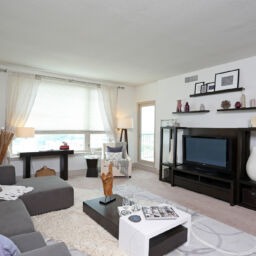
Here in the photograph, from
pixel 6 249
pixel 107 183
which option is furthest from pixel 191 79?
pixel 6 249

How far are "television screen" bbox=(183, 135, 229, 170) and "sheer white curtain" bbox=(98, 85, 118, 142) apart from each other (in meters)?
2.10

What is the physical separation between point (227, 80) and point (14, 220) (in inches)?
153

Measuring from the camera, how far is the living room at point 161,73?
2215mm

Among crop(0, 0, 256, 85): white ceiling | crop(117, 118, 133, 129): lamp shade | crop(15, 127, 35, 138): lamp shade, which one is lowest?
crop(15, 127, 35, 138): lamp shade

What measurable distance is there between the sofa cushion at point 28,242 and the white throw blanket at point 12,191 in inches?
45.1

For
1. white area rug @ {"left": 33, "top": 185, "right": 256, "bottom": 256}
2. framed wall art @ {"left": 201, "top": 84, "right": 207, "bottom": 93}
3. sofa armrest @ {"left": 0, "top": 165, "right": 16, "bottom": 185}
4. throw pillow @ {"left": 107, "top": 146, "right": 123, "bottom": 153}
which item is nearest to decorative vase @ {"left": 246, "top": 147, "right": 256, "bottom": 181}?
white area rug @ {"left": 33, "top": 185, "right": 256, "bottom": 256}

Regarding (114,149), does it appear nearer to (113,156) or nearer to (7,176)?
(113,156)

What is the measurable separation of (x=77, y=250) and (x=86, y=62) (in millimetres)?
3137

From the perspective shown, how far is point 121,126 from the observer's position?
552 cm

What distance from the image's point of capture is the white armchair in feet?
15.9

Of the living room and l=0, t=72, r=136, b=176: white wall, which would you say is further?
l=0, t=72, r=136, b=176: white wall

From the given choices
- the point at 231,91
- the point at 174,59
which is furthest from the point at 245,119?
the point at 174,59

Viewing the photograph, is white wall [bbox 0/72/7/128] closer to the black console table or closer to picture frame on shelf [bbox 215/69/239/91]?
the black console table

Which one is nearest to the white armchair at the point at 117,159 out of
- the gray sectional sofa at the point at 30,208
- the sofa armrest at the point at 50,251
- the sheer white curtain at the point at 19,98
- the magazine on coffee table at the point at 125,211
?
the gray sectional sofa at the point at 30,208
